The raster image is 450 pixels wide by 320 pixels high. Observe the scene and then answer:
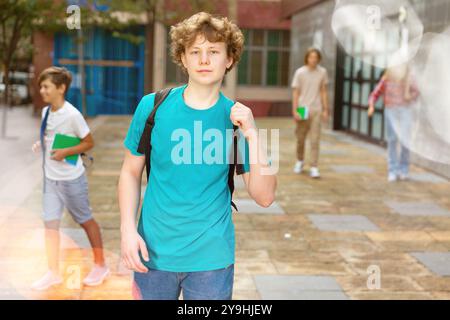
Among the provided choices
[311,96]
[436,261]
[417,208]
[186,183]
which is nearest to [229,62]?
[186,183]

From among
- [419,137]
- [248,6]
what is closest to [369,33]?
[419,137]

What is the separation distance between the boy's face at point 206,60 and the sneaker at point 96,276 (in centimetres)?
275

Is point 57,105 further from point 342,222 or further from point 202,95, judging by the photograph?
point 342,222

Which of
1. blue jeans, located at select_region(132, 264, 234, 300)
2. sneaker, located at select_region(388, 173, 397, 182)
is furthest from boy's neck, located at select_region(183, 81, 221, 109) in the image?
sneaker, located at select_region(388, 173, 397, 182)

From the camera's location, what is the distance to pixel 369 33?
1567cm

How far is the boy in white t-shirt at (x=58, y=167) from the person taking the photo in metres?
4.58

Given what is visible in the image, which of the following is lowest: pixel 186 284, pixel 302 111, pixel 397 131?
pixel 397 131

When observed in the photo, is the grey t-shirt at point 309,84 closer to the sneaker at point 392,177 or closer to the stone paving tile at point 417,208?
the sneaker at point 392,177

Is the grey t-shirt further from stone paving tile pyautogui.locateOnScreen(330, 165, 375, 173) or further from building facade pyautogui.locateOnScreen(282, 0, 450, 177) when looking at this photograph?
building facade pyautogui.locateOnScreen(282, 0, 450, 177)

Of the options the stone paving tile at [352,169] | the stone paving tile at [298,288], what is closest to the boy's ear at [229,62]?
the stone paving tile at [298,288]

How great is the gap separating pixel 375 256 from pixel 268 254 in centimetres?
86

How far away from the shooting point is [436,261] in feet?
18.7

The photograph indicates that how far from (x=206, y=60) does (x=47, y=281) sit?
9.26 ft
